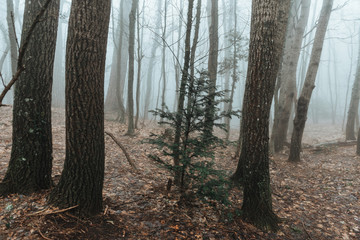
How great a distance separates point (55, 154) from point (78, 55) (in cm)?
424

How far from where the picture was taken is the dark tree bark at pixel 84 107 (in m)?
2.91

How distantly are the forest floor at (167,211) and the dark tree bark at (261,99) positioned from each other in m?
0.33

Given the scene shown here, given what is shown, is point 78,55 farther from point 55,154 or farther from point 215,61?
point 215,61

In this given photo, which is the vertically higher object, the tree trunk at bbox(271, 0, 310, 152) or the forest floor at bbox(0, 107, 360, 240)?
the tree trunk at bbox(271, 0, 310, 152)

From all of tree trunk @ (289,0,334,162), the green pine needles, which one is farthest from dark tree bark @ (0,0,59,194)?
tree trunk @ (289,0,334,162)

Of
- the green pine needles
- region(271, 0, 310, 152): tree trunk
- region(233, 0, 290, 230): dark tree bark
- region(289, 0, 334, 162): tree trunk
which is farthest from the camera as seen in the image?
region(271, 0, 310, 152): tree trunk

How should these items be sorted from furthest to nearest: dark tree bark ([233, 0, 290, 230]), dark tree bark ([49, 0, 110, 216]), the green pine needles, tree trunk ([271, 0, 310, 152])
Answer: tree trunk ([271, 0, 310, 152]) < the green pine needles < dark tree bark ([233, 0, 290, 230]) < dark tree bark ([49, 0, 110, 216])

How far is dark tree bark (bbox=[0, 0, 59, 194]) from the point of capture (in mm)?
3508

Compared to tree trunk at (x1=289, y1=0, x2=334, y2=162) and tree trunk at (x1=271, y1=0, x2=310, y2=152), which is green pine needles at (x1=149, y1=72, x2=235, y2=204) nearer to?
tree trunk at (x1=289, y1=0, x2=334, y2=162)

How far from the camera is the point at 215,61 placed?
329 inches

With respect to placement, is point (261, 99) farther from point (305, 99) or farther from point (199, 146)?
point (305, 99)

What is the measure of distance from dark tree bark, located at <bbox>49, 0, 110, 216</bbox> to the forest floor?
1.12 feet

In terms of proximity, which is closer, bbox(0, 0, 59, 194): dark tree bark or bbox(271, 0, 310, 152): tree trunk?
bbox(0, 0, 59, 194): dark tree bark

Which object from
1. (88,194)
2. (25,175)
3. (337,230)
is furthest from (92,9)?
(337,230)
